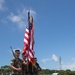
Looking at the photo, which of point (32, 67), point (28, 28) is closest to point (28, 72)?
point (32, 67)

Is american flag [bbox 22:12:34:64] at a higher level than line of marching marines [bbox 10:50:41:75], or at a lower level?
higher

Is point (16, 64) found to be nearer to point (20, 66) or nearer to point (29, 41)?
point (20, 66)

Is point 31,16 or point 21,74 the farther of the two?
point 31,16

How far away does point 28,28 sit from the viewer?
1046cm

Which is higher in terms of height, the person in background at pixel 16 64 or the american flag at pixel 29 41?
the american flag at pixel 29 41

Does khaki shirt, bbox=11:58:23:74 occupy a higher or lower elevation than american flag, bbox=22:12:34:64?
lower

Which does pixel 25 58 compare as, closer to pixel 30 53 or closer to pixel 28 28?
pixel 30 53

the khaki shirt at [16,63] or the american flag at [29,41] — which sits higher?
the american flag at [29,41]

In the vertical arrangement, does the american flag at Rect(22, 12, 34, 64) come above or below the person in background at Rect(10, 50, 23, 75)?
above

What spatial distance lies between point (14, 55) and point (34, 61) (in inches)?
31.8

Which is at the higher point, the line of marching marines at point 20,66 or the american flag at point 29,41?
the american flag at point 29,41

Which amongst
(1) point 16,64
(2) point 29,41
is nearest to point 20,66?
(1) point 16,64

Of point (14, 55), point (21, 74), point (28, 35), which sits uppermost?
point (28, 35)

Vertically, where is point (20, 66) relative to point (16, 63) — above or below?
below
